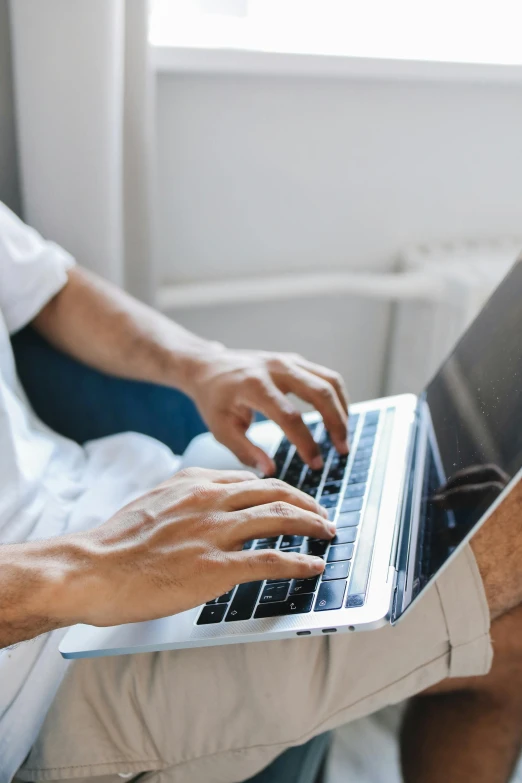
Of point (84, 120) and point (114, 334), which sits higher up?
point (84, 120)

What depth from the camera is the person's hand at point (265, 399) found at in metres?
0.79

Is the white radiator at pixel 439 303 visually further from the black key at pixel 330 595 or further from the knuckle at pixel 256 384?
the black key at pixel 330 595

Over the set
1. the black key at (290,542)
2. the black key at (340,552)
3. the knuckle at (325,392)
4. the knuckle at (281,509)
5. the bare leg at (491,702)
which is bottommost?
the bare leg at (491,702)

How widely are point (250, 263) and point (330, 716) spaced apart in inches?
38.6

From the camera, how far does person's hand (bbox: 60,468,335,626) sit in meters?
0.56

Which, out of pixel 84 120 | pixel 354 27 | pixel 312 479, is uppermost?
pixel 354 27

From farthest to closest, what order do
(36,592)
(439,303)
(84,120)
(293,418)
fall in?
(439,303) → (84,120) → (293,418) → (36,592)

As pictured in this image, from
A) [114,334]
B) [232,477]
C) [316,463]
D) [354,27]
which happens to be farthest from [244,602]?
[354,27]

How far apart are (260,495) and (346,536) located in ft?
0.29

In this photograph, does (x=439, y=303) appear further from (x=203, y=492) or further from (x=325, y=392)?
(x=203, y=492)

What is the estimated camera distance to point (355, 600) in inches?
22.0

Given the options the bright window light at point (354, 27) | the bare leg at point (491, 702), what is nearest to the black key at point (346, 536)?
the bare leg at point (491, 702)

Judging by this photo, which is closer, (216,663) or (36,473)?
(216,663)

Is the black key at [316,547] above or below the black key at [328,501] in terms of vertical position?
above
